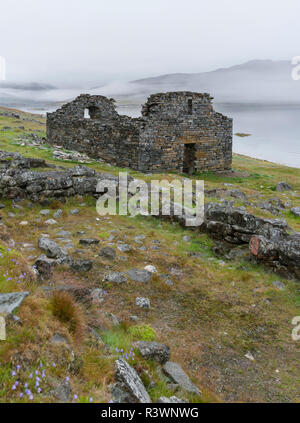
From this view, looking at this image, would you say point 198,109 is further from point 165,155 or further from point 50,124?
→ point 50,124

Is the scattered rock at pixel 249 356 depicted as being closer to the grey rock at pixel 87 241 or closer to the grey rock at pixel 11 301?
the grey rock at pixel 11 301

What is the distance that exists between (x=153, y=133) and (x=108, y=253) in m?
16.2

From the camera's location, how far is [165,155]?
24516 mm

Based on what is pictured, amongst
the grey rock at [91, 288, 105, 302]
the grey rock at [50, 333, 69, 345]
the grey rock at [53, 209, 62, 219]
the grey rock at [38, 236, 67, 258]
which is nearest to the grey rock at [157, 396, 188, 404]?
the grey rock at [50, 333, 69, 345]

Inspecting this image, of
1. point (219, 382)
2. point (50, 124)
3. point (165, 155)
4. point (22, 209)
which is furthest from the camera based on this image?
point (50, 124)

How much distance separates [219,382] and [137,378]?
169 centimetres

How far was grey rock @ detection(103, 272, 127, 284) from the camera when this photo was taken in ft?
25.7

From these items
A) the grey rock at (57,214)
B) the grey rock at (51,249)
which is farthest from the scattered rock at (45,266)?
the grey rock at (57,214)

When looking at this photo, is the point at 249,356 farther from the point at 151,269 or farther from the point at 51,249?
the point at 51,249

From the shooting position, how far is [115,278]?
791 cm

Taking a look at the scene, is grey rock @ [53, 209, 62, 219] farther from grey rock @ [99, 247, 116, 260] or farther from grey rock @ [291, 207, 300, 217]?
grey rock @ [291, 207, 300, 217]

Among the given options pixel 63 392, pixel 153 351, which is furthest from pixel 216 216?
pixel 63 392

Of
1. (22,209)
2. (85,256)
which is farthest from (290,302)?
(22,209)

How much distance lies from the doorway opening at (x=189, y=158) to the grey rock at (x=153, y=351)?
22.3m
